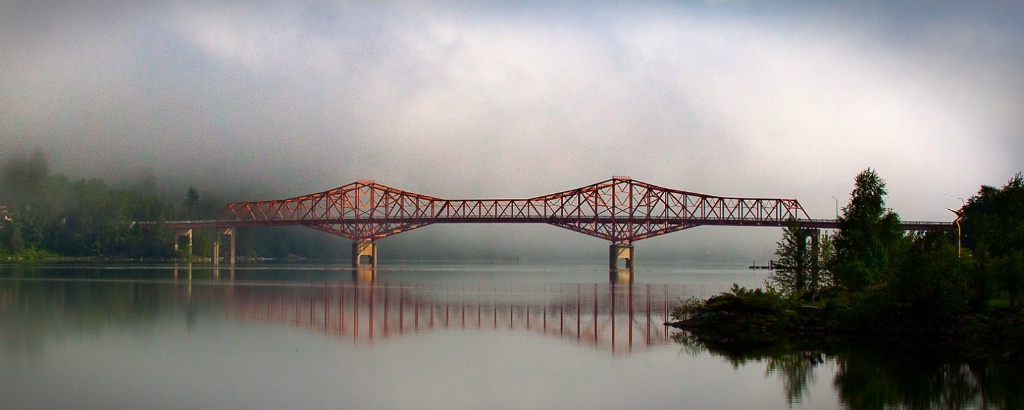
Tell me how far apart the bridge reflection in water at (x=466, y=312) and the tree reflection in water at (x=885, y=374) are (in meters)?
3.37

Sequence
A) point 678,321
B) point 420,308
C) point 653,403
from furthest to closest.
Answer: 1. point 420,308
2. point 678,321
3. point 653,403

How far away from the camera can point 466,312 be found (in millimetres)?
39000

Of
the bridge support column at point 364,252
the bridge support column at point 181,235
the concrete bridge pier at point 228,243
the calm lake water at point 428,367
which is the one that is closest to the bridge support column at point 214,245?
the concrete bridge pier at point 228,243

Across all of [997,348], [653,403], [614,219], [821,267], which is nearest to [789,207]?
[614,219]

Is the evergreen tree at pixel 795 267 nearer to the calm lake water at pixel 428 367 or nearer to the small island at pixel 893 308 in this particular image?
the small island at pixel 893 308

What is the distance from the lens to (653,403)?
59.6ft

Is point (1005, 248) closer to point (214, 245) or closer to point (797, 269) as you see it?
point (797, 269)

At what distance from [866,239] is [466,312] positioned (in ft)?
50.8

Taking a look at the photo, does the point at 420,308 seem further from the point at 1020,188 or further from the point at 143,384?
the point at 1020,188

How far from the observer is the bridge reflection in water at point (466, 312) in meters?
30.4

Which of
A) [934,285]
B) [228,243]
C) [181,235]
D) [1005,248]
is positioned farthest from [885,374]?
[181,235]

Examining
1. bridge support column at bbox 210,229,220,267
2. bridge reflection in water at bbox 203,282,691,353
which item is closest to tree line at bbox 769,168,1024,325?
bridge reflection in water at bbox 203,282,691,353

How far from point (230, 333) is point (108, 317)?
24.3 feet

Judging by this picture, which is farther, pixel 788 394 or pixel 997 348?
pixel 997 348
